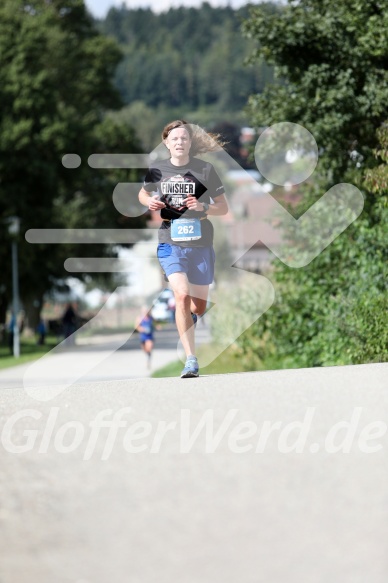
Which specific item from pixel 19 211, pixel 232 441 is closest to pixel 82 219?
pixel 19 211

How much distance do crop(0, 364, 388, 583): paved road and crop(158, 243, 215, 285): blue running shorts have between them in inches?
65.3

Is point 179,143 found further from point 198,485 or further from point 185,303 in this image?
point 198,485

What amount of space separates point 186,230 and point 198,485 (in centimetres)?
463

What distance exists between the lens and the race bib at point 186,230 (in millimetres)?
10109

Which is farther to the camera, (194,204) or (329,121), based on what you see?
(329,121)

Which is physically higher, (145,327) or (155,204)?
(155,204)

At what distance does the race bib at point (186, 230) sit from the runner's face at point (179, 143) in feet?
1.59

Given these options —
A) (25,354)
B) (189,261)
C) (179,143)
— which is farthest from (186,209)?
(25,354)

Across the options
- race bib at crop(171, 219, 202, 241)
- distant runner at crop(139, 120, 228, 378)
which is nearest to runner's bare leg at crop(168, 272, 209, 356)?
distant runner at crop(139, 120, 228, 378)

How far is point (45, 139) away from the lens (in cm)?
4956

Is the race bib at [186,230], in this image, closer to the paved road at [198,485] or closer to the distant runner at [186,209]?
the distant runner at [186,209]

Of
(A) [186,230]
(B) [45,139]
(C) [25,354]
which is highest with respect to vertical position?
(A) [186,230]

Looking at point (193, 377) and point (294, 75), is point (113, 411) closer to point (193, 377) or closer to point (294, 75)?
point (193, 377)

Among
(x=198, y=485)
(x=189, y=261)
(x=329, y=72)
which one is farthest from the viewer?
(x=329, y=72)
